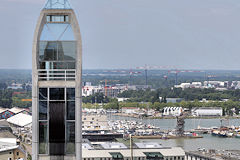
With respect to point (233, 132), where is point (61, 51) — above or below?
above

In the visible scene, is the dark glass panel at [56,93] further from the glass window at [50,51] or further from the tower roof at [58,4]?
the tower roof at [58,4]

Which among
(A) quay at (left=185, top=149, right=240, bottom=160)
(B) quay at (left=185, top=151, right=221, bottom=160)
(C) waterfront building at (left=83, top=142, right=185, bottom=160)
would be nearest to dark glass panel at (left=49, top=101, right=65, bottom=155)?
(C) waterfront building at (left=83, top=142, right=185, bottom=160)

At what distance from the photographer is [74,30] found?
20.8ft

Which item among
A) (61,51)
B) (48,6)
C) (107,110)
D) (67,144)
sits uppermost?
(48,6)

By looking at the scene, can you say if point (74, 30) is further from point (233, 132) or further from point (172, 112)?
point (172, 112)


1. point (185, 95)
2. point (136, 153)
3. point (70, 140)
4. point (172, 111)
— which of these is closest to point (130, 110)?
point (172, 111)

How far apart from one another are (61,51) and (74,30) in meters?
0.26

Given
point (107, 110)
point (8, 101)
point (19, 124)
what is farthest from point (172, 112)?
point (19, 124)

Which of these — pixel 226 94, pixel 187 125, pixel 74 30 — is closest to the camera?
pixel 74 30

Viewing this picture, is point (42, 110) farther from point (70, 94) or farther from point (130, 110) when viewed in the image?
point (130, 110)

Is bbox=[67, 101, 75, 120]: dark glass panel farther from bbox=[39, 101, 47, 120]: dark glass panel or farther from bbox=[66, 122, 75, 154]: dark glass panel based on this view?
bbox=[39, 101, 47, 120]: dark glass panel

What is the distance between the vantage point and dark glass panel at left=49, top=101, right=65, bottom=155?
641cm

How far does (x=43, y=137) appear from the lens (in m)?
6.42

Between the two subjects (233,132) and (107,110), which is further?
(107,110)
